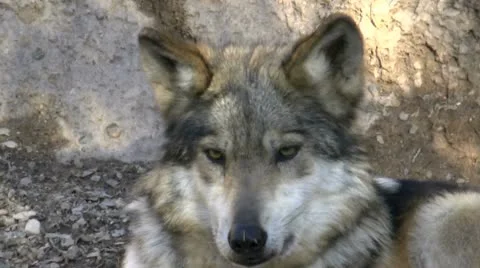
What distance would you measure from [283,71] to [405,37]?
128 inches

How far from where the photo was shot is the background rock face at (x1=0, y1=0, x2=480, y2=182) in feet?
24.7

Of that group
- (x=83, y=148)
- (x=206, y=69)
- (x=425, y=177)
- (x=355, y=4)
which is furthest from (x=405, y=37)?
(x=206, y=69)

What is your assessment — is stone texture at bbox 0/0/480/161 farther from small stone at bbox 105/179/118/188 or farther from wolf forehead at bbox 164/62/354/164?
wolf forehead at bbox 164/62/354/164

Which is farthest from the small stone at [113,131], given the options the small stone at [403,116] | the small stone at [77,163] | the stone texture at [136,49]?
the small stone at [403,116]

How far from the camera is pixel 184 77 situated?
4.73 metres

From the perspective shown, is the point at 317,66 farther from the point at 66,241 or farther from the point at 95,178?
the point at 95,178

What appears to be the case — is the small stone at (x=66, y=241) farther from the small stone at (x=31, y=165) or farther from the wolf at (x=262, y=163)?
the wolf at (x=262, y=163)

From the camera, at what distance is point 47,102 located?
750cm

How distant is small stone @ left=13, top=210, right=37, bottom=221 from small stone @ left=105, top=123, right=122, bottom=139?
1225 mm

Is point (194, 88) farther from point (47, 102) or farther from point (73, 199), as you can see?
point (47, 102)

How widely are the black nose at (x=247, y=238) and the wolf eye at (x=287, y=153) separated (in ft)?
1.42

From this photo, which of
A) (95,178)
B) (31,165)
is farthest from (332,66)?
(31,165)

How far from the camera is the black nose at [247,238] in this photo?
421cm

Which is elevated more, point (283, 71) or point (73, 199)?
point (283, 71)
